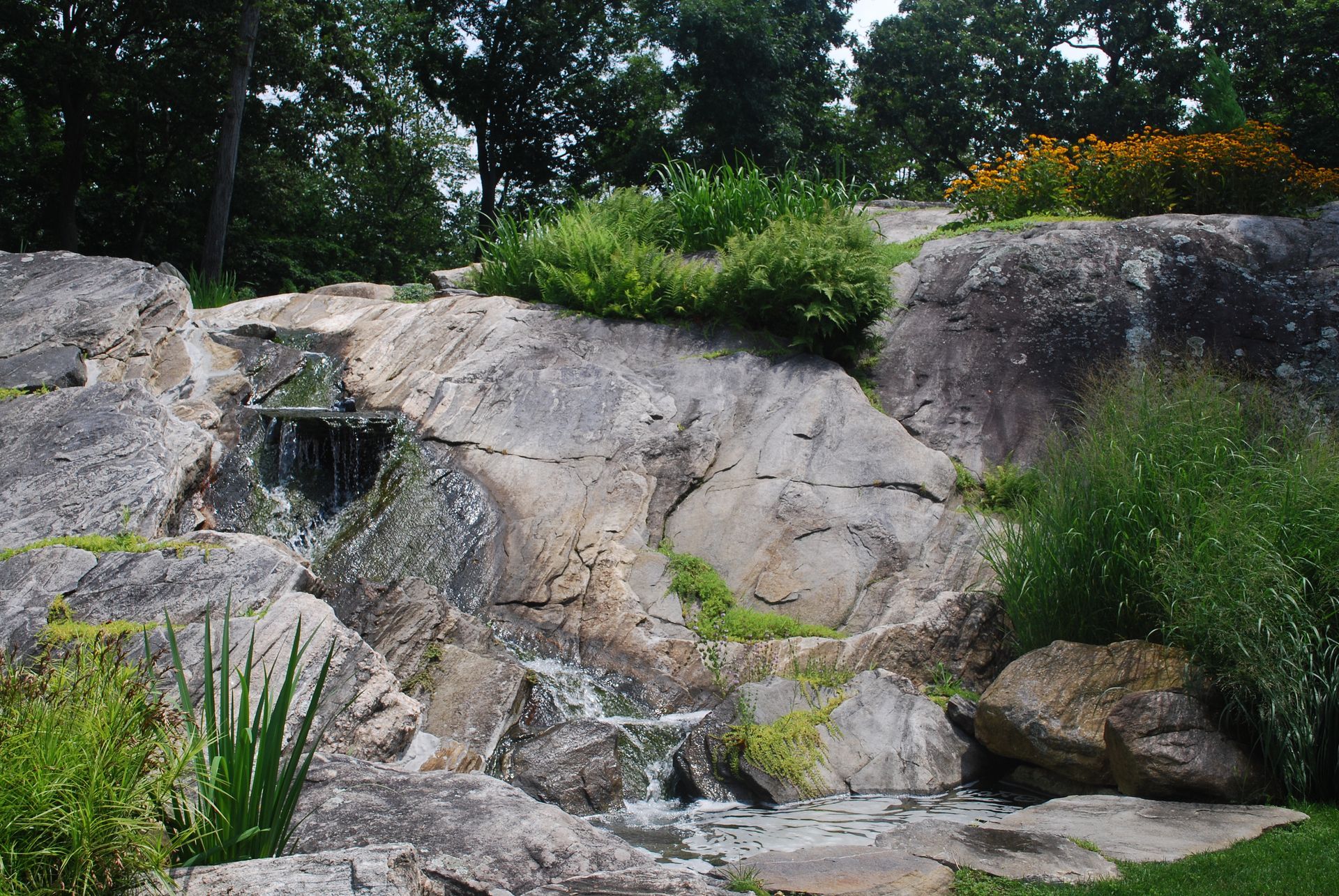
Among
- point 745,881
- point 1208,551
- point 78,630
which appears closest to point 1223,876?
point 745,881

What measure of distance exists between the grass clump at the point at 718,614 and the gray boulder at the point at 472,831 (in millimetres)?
3409

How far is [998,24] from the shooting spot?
88.9 ft

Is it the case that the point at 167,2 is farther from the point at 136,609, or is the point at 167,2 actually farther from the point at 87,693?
the point at 87,693

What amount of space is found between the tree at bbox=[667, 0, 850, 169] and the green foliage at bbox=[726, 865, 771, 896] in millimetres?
19903

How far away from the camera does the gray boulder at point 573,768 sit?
5.63m

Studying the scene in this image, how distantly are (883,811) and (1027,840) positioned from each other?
4.02ft

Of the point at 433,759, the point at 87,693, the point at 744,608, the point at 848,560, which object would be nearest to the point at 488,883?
the point at 87,693

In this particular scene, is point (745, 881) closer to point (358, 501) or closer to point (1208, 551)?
point (1208, 551)

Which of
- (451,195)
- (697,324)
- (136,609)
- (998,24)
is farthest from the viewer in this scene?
(451,195)

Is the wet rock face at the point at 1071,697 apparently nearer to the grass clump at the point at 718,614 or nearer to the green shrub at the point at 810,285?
the grass clump at the point at 718,614

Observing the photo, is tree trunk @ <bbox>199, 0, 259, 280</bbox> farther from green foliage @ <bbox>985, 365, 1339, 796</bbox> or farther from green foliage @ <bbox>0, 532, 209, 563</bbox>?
green foliage @ <bbox>985, 365, 1339, 796</bbox>

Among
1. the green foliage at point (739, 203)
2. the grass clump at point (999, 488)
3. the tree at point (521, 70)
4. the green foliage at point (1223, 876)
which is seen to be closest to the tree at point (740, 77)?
the tree at point (521, 70)

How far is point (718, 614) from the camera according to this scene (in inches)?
306

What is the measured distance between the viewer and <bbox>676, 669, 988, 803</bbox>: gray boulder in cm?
594
